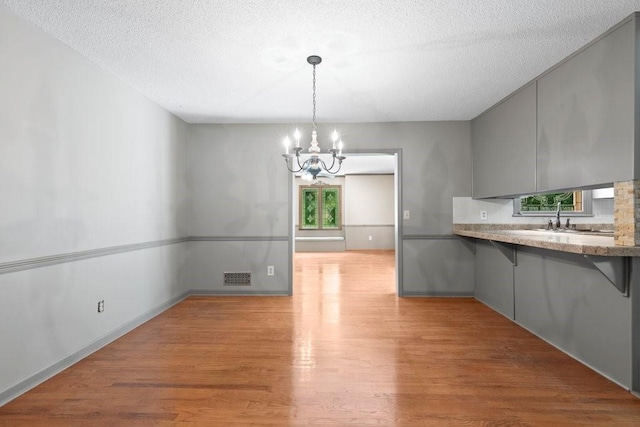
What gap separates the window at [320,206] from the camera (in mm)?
10566

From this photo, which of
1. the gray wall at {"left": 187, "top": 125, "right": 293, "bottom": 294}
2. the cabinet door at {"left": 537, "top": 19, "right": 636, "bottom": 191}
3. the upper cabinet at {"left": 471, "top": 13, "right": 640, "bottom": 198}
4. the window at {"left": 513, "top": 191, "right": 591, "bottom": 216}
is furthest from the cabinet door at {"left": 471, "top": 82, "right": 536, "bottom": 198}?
the gray wall at {"left": 187, "top": 125, "right": 293, "bottom": 294}

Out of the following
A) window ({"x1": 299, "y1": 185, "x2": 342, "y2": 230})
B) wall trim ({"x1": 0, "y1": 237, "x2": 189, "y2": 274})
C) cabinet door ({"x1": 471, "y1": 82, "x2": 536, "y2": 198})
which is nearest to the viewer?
wall trim ({"x1": 0, "y1": 237, "x2": 189, "y2": 274})

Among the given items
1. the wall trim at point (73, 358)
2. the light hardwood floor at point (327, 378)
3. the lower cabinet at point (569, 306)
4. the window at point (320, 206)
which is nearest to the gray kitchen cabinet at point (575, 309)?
the lower cabinet at point (569, 306)

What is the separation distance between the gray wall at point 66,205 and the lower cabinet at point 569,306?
3.84 metres

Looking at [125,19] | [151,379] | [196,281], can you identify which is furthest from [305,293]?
[125,19]

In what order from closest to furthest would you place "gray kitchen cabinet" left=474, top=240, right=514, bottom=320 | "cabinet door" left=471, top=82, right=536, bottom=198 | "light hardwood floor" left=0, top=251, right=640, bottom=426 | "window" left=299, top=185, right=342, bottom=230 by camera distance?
"light hardwood floor" left=0, top=251, right=640, bottom=426 < "cabinet door" left=471, top=82, right=536, bottom=198 < "gray kitchen cabinet" left=474, top=240, right=514, bottom=320 < "window" left=299, top=185, right=342, bottom=230

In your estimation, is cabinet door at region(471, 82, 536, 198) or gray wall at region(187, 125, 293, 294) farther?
gray wall at region(187, 125, 293, 294)

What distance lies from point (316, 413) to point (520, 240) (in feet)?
7.04

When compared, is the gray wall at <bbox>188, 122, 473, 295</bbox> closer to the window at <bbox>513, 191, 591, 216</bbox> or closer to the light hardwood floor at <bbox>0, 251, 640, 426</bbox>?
the window at <bbox>513, 191, 591, 216</bbox>

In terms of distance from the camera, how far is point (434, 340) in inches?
118

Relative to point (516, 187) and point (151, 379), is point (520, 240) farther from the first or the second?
point (151, 379)

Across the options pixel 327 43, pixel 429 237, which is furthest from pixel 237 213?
pixel 327 43

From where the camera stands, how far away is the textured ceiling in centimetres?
209

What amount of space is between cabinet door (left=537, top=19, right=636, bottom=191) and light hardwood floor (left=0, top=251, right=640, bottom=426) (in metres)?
1.42
